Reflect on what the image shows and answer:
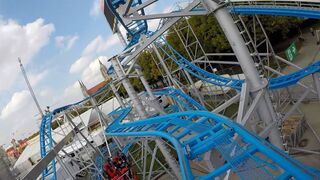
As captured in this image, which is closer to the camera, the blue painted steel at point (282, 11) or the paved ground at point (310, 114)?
the blue painted steel at point (282, 11)

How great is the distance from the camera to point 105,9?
1129cm

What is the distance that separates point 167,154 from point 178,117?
10.4ft

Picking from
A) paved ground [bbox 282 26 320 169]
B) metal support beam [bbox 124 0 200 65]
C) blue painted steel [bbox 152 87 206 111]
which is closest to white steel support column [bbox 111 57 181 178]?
metal support beam [bbox 124 0 200 65]

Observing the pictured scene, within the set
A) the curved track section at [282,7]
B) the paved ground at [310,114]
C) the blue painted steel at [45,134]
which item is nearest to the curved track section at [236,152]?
the curved track section at [282,7]

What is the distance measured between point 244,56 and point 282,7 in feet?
8.69

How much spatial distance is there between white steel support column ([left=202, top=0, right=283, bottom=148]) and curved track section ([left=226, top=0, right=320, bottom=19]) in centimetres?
66

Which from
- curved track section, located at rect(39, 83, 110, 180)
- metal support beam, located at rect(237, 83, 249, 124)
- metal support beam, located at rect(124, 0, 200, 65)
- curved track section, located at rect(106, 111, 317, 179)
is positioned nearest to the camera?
curved track section, located at rect(106, 111, 317, 179)

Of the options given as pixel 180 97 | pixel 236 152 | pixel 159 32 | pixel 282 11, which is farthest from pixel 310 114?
pixel 236 152

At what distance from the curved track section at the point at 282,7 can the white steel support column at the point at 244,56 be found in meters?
0.66

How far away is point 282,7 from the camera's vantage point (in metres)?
8.50

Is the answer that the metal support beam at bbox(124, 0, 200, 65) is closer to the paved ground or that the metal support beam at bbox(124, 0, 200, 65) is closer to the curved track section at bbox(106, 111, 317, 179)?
the curved track section at bbox(106, 111, 317, 179)

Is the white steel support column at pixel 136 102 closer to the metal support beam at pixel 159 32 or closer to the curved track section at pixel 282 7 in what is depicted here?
the metal support beam at pixel 159 32

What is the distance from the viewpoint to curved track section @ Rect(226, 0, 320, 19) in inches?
310

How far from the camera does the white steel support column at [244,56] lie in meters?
6.82
